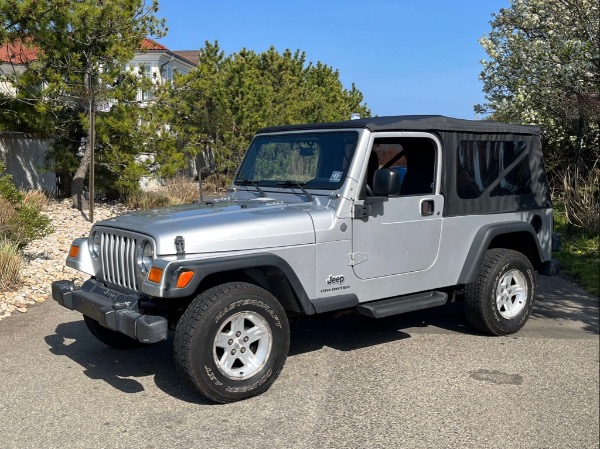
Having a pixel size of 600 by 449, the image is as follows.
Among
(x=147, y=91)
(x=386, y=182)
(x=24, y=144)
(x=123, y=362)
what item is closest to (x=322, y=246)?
(x=386, y=182)

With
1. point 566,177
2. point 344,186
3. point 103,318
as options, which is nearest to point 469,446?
point 344,186

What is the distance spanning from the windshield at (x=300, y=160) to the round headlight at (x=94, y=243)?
142 cm

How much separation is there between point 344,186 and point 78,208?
11062 mm

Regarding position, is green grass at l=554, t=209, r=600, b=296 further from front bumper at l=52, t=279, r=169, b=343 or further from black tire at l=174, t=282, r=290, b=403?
front bumper at l=52, t=279, r=169, b=343

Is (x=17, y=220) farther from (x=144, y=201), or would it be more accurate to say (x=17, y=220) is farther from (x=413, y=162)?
(x=144, y=201)

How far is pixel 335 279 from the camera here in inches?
194

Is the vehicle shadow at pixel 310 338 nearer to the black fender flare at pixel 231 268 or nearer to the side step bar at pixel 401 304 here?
the side step bar at pixel 401 304

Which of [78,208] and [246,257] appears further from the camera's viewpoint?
[78,208]

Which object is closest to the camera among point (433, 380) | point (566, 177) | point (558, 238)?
point (433, 380)

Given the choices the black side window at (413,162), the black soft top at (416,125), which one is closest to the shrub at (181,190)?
the black soft top at (416,125)

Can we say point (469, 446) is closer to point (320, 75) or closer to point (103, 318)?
point (103, 318)

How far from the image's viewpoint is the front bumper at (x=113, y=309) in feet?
13.7

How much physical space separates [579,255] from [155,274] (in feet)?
24.0

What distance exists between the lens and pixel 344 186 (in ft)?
16.5
